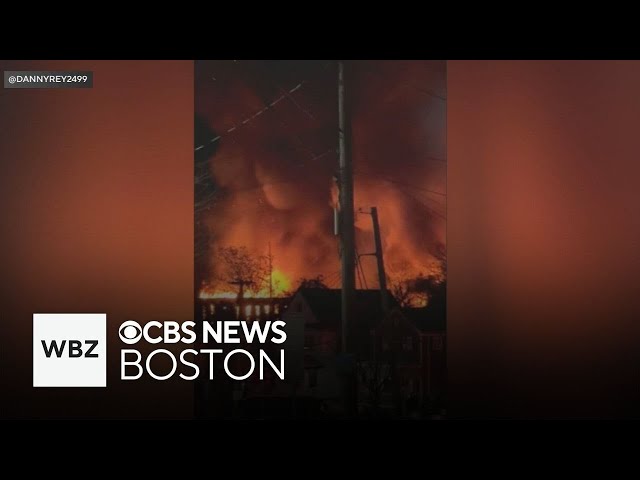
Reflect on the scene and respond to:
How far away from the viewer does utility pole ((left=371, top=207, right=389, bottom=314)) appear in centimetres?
546

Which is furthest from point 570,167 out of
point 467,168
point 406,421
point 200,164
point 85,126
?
point 85,126

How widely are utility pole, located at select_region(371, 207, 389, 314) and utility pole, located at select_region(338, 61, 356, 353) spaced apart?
126mm

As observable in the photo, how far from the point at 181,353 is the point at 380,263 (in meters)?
1.25

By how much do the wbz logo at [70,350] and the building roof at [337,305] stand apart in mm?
1196

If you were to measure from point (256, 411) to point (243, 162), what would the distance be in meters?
1.43

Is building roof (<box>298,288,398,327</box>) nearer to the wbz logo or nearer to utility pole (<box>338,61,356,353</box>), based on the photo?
utility pole (<box>338,61,356,353</box>)

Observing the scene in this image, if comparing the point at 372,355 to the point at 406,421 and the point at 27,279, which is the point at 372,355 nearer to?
the point at 406,421

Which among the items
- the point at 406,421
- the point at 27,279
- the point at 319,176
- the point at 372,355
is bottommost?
the point at 406,421

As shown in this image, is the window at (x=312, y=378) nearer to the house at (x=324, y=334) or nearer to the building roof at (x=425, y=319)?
the house at (x=324, y=334)

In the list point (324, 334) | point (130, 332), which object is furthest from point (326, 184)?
point (130, 332)

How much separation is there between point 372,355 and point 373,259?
1.81 feet

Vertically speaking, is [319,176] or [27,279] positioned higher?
[319,176]

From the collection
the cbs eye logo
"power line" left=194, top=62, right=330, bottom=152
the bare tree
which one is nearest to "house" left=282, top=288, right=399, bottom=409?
the bare tree

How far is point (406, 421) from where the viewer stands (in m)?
5.49
